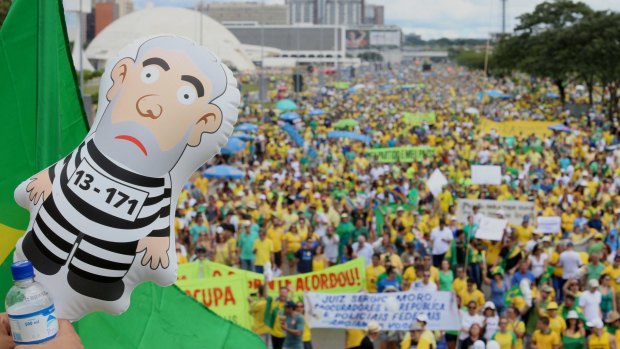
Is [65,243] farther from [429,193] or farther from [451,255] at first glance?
[429,193]

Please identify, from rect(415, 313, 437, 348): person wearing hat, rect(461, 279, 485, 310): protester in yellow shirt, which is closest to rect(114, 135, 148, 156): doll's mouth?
rect(415, 313, 437, 348): person wearing hat

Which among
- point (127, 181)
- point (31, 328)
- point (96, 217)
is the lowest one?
point (31, 328)

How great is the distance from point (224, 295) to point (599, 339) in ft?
12.3

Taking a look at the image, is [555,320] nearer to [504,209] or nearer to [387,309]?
[387,309]

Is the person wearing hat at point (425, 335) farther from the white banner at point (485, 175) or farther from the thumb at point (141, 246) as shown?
the white banner at point (485, 175)

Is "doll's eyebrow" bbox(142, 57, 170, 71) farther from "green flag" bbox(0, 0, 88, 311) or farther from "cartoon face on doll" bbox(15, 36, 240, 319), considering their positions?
"green flag" bbox(0, 0, 88, 311)

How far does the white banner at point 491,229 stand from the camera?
1262 cm

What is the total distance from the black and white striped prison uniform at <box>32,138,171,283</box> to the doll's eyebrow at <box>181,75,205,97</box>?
0.37m

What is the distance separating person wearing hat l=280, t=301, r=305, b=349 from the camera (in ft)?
29.8

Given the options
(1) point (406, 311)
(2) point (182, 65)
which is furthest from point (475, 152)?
(2) point (182, 65)

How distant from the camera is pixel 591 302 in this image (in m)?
9.63

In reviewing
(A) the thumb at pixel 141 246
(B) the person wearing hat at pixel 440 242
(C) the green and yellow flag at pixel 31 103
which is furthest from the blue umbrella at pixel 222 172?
(A) the thumb at pixel 141 246

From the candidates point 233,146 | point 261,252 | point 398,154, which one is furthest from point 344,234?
point 233,146

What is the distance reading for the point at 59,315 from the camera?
3359 millimetres
